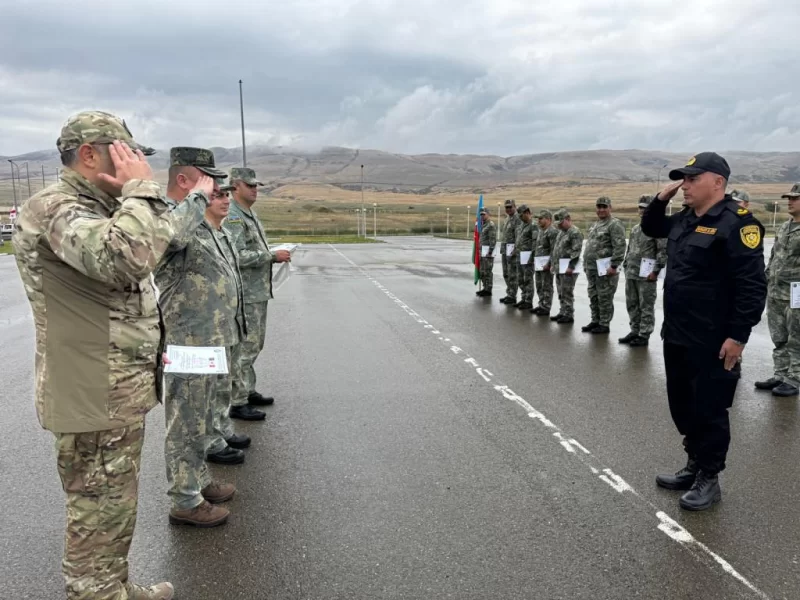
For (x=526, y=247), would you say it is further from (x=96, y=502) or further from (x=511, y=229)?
(x=96, y=502)

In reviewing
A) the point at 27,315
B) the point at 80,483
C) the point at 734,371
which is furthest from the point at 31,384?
the point at 734,371

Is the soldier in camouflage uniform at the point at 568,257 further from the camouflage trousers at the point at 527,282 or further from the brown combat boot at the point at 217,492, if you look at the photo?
the brown combat boot at the point at 217,492

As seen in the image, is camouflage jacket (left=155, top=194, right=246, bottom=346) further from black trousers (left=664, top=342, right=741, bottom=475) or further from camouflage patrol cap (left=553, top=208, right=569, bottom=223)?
camouflage patrol cap (left=553, top=208, right=569, bottom=223)

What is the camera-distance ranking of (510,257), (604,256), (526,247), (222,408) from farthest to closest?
(510,257) < (526,247) < (604,256) < (222,408)

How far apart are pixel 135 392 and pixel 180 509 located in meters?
1.25

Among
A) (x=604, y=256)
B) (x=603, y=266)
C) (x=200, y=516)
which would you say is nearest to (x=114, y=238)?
(x=200, y=516)

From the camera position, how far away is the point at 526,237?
465 inches

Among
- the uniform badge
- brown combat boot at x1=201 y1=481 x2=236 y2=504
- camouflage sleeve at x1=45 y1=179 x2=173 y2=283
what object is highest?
camouflage sleeve at x1=45 y1=179 x2=173 y2=283

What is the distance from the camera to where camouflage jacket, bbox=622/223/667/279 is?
27.6 ft

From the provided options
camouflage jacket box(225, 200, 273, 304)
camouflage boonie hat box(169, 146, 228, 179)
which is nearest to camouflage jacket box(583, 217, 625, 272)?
camouflage jacket box(225, 200, 273, 304)

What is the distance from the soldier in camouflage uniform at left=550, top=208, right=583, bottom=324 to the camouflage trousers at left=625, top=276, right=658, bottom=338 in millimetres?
1638

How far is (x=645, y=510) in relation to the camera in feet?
11.6

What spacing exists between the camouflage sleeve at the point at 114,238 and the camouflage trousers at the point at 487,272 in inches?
471

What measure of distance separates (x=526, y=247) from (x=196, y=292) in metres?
9.27
